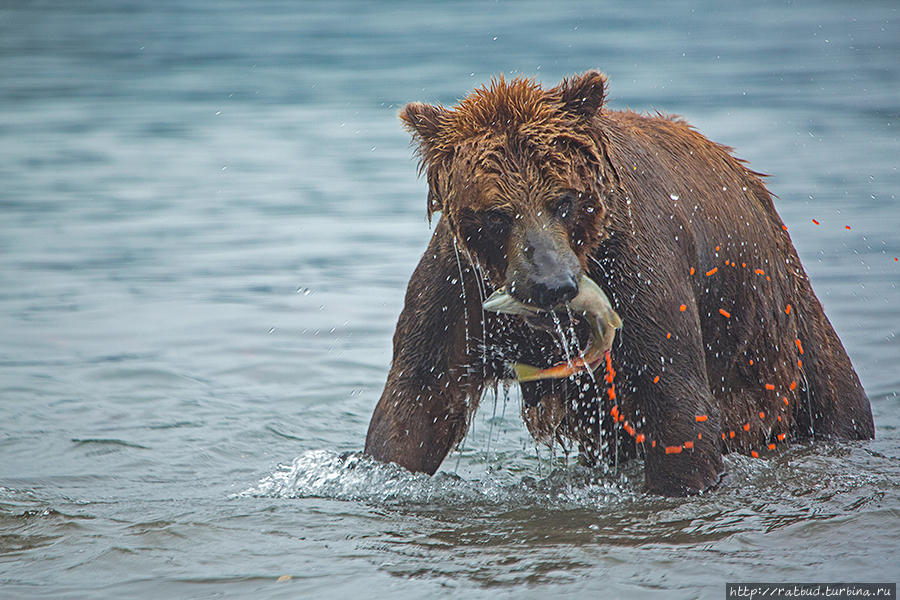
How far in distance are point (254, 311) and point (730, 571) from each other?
551 cm

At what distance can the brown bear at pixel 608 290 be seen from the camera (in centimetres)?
446

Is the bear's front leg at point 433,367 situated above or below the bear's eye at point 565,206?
below

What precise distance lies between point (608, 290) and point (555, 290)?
0.49 meters

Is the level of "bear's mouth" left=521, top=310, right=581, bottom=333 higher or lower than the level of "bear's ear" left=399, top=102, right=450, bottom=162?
lower

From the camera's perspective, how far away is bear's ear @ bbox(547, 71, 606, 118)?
4555mm

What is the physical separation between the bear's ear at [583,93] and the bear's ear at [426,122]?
0.42 metres

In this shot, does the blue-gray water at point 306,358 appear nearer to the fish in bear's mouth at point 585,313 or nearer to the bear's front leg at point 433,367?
the bear's front leg at point 433,367

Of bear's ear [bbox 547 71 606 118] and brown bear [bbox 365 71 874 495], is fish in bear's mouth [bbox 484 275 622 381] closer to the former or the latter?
brown bear [bbox 365 71 874 495]

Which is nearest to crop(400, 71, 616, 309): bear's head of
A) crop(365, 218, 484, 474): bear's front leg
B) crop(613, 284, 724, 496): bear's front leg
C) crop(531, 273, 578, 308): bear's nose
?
crop(531, 273, 578, 308): bear's nose

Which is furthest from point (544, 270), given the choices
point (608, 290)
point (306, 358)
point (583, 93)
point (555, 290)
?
point (306, 358)

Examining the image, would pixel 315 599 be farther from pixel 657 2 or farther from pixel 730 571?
pixel 657 2

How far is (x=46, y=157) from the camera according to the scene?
15367 mm

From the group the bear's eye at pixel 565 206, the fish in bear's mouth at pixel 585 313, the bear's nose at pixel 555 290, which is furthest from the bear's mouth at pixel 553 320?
the bear's eye at pixel 565 206

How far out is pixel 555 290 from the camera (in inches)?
Answer: 167
